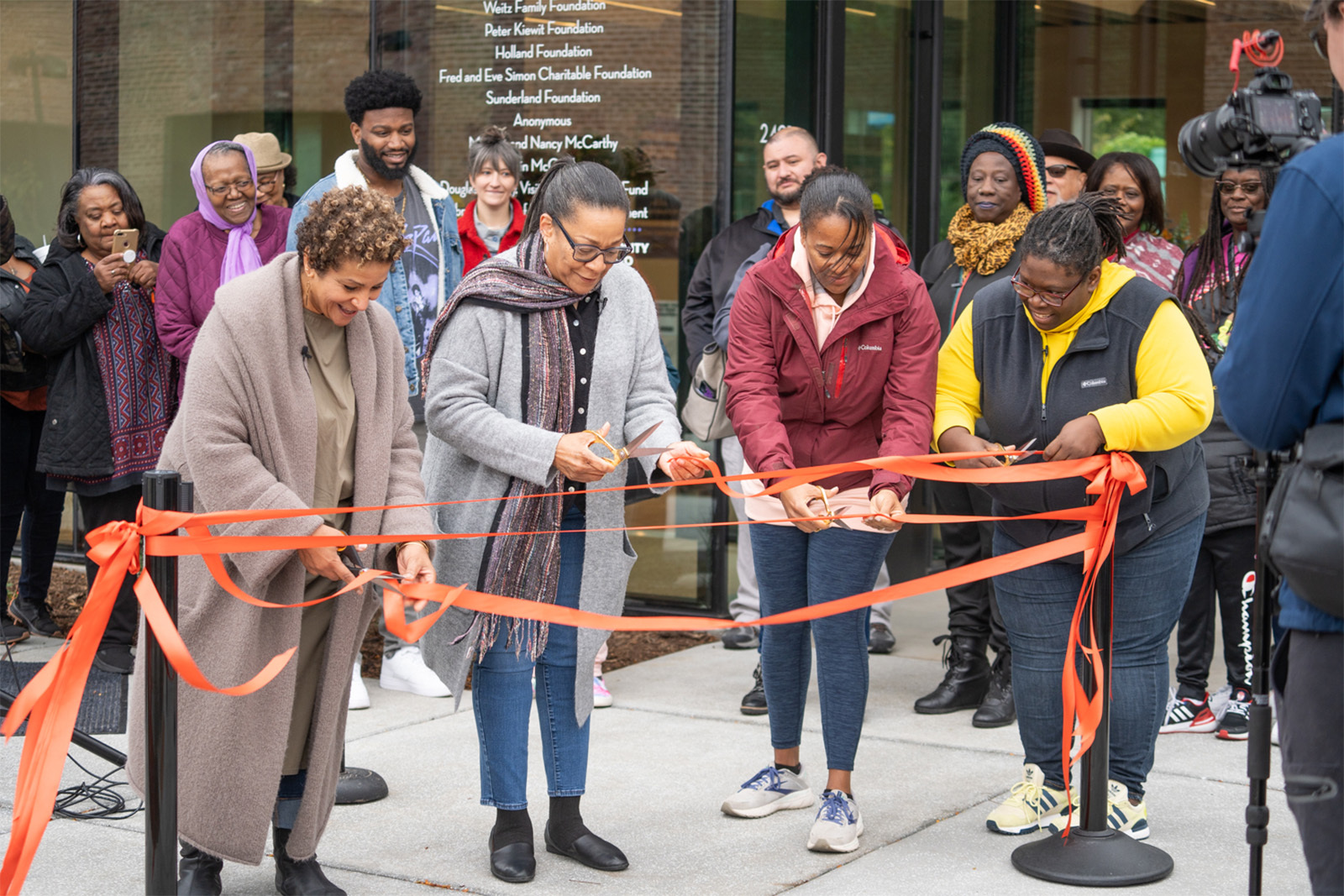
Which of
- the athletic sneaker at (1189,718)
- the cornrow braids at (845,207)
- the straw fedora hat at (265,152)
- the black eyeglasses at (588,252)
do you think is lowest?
the athletic sneaker at (1189,718)

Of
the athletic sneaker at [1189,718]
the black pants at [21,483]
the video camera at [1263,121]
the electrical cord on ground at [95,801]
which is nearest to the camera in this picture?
the video camera at [1263,121]

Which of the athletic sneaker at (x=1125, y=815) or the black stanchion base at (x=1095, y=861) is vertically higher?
the athletic sneaker at (x=1125, y=815)

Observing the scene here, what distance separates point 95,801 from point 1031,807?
113 inches

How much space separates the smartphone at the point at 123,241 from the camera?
6094 mm

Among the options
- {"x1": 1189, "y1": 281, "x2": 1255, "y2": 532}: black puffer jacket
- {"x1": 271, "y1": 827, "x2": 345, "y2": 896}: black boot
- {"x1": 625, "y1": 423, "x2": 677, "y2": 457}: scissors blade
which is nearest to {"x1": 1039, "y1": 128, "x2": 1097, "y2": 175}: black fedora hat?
{"x1": 1189, "y1": 281, "x2": 1255, "y2": 532}: black puffer jacket

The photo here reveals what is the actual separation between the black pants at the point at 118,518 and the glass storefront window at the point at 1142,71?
5656 mm

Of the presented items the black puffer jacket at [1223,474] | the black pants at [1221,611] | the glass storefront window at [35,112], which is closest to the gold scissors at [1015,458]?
the black puffer jacket at [1223,474]

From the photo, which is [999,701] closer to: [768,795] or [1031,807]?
[1031,807]

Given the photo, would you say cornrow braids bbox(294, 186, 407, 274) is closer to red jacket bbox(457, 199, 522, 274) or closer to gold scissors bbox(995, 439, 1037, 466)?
gold scissors bbox(995, 439, 1037, 466)

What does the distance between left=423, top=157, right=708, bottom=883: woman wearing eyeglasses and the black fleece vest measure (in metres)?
0.89

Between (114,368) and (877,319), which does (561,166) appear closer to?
(877,319)

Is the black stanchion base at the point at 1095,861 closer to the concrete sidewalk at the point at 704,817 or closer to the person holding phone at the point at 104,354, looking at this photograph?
the concrete sidewalk at the point at 704,817

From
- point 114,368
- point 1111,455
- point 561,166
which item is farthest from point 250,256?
point 1111,455

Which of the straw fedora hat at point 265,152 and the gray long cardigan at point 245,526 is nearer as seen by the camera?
the gray long cardigan at point 245,526
